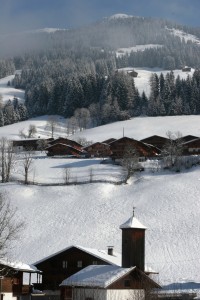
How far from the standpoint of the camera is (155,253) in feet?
200

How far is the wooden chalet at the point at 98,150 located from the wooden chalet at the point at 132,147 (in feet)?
6.91

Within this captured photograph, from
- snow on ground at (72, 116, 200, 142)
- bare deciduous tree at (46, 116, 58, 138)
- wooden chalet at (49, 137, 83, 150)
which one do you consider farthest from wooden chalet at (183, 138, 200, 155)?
bare deciduous tree at (46, 116, 58, 138)

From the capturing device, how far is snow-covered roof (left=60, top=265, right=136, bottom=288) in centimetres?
4065

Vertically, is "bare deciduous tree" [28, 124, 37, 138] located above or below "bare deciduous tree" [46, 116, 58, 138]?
below

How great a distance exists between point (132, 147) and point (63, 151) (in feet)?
57.9

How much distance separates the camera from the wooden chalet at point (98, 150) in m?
110

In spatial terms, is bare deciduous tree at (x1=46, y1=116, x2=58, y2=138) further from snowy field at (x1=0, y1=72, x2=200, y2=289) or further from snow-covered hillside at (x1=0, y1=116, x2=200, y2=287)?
snow-covered hillside at (x1=0, y1=116, x2=200, y2=287)

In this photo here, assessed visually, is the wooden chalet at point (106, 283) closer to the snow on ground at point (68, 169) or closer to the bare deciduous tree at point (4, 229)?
the bare deciduous tree at point (4, 229)

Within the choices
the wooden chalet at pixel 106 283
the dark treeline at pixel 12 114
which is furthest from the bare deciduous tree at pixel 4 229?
the dark treeline at pixel 12 114

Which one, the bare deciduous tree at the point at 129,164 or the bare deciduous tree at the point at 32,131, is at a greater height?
the bare deciduous tree at the point at 32,131

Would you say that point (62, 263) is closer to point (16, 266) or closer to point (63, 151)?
point (16, 266)

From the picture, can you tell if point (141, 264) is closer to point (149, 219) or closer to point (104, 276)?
point (104, 276)

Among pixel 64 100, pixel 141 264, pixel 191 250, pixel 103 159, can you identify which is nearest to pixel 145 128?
pixel 103 159

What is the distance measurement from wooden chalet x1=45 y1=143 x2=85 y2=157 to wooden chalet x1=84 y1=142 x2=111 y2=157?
162cm
